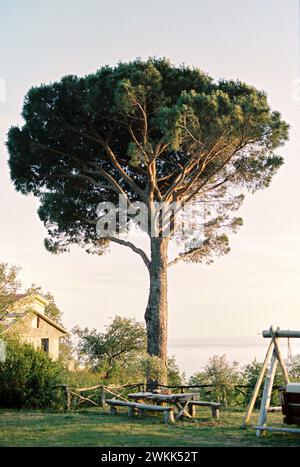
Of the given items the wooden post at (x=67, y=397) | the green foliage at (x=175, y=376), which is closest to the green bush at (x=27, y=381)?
the wooden post at (x=67, y=397)

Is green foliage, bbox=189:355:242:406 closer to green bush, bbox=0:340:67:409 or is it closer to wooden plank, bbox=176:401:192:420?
wooden plank, bbox=176:401:192:420

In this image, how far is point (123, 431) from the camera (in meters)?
8.72

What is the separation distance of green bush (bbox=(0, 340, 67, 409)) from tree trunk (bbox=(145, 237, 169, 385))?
3051 mm

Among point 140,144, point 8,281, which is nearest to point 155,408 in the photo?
point 140,144

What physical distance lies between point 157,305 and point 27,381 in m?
4.07

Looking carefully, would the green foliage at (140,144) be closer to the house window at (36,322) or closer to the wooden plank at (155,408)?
the wooden plank at (155,408)

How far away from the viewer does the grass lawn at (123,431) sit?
7.60 m

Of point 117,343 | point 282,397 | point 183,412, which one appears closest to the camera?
point 282,397

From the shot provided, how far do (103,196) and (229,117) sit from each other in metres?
4.93

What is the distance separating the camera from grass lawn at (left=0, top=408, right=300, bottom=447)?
299 inches

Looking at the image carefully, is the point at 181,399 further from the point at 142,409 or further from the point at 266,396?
the point at 266,396

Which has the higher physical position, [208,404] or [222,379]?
[222,379]

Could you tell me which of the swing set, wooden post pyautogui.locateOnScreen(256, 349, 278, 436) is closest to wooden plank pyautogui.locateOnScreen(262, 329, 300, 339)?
the swing set

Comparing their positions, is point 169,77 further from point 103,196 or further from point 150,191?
point 103,196
